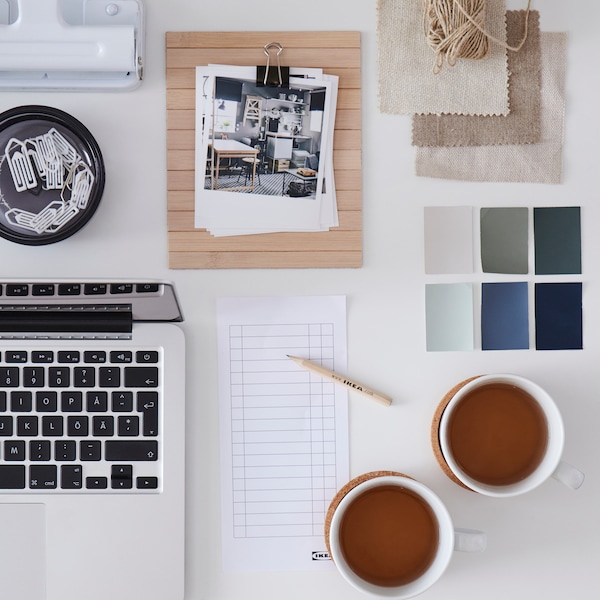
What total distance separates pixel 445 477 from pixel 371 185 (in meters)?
0.33

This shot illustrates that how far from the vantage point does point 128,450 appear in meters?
0.67

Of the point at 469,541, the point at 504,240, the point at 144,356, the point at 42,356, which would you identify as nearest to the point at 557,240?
the point at 504,240

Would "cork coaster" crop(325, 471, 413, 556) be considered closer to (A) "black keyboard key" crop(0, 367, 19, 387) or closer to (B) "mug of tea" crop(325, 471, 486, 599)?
(B) "mug of tea" crop(325, 471, 486, 599)

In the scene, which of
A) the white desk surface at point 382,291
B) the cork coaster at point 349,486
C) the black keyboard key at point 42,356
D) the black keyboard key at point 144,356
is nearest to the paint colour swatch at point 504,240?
the white desk surface at point 382,291

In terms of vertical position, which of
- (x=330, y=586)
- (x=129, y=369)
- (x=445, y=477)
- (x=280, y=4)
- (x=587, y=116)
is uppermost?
(x=280, y=4)

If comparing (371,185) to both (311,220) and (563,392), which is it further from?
(563,392)

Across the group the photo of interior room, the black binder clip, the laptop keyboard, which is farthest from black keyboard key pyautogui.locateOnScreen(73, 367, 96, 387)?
the black binder clip

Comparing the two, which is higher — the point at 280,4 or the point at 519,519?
the point at 280,4

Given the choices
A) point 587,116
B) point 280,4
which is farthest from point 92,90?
point 587,116

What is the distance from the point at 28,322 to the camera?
67 centimetres

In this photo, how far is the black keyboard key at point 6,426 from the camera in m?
0.67

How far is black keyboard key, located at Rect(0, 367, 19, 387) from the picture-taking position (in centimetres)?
67

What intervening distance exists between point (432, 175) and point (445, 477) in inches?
13.0

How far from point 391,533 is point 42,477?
361 millimetres
